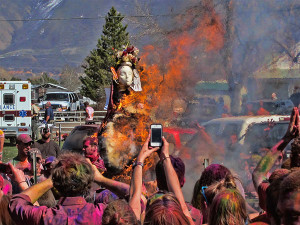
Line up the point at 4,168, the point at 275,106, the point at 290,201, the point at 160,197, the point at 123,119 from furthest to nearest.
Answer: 1. the point at 275,106
2. the point at 123,119
3. the point at 4,168
4. the point at 160,197
5. the point at 290,201

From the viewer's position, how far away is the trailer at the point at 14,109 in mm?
19078

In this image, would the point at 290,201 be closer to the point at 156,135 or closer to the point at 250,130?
the point at 156,135

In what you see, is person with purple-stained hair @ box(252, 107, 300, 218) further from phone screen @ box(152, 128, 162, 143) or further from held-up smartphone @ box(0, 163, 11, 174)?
held-up smartphone @ box(0, 163, 11, 174)

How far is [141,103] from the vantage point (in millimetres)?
7562

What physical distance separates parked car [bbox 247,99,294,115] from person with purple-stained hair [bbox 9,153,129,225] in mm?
6129

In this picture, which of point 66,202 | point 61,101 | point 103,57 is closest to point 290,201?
point 66,202

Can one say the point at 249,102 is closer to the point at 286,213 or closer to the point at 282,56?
the point at 282,56

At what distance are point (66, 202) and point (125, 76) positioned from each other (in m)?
4.44

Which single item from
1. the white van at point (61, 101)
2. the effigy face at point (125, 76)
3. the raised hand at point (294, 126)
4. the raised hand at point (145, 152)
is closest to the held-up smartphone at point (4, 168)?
the raised hand at point (145, 152)

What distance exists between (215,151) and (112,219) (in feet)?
18.3

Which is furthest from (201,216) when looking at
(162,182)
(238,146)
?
(238,146)

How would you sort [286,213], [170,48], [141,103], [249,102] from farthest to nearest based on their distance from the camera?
[170,48] < [249,102] < [141,103] < [286,213]

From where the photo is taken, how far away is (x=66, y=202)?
333 cm

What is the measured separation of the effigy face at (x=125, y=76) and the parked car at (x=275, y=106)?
102 inches
